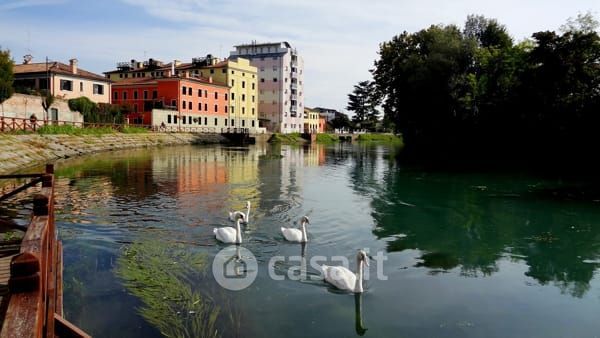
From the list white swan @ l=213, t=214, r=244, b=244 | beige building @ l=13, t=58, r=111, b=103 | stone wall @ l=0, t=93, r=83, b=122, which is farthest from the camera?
beige building @ l=13, t=58, r=111, b=103

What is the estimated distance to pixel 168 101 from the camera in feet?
267

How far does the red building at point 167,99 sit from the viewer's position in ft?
257

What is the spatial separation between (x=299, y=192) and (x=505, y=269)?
1338 centimetres

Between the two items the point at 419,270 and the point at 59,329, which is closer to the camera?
the point at 59,329

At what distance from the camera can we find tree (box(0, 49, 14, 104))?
4441 cm

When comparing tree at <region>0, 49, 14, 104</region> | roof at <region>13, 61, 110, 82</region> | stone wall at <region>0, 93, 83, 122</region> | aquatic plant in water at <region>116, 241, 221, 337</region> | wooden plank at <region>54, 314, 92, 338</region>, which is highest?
roof at <region>13, 61, 110, 82</region>

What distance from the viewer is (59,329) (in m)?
4.48

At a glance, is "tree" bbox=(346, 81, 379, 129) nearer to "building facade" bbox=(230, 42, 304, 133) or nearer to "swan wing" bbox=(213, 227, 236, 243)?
"building facade" bbox=(230, 42, 304, 133)

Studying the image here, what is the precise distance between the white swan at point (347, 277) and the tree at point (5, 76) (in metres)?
45.0

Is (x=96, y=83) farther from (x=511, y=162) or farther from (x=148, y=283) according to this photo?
(x=148, y=283)

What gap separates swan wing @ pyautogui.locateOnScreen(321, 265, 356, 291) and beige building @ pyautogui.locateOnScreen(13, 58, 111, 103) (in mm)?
57579

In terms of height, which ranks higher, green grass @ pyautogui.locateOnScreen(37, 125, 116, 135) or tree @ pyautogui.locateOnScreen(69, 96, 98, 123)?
tree @ pyautogui.locateOnScreen(69, 96, 98, 123)

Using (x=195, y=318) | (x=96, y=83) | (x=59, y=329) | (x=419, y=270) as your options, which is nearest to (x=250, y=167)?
(x=419, y=270)

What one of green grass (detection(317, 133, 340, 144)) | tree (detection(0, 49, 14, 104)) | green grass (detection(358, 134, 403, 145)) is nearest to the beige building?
tree (detection(0, 49, 14, 104))
